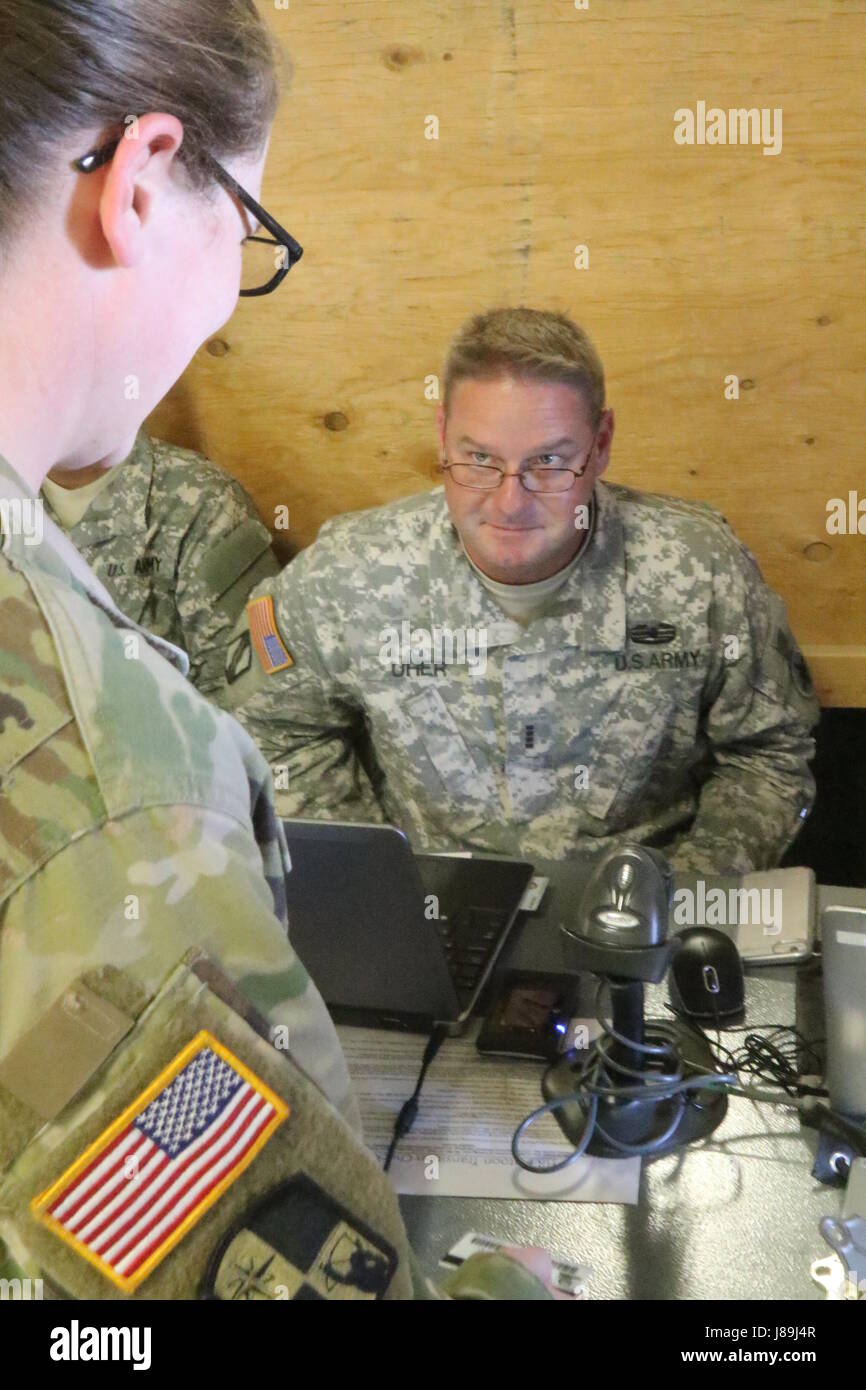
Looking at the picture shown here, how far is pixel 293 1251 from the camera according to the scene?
1.65 ft

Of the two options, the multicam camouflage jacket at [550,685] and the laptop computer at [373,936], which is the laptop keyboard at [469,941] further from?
the multicam camouflage jacket at [550,685]

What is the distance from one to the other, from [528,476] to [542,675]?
288mm

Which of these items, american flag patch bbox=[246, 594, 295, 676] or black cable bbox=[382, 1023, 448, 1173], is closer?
black cable bbox=[382, 1023, 448, 1173]

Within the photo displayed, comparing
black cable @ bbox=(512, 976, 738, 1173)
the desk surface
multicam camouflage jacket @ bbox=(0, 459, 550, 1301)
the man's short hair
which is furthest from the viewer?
the man's short hair

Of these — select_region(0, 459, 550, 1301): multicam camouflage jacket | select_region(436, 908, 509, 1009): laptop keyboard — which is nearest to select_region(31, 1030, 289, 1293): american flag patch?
select_region(0, 459, 550, 1301): multicam camouflage jacket

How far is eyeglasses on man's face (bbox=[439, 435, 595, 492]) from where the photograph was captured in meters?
1.57

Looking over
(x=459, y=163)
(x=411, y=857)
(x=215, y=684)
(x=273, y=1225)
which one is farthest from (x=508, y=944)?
(x=459, y=163)

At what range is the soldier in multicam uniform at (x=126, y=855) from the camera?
44 centimetres

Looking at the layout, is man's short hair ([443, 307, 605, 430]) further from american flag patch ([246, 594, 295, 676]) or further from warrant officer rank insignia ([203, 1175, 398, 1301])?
warrant officer rank insignia ([203, 1175, 398, 1301])

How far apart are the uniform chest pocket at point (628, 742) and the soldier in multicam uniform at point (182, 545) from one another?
2.02 ft

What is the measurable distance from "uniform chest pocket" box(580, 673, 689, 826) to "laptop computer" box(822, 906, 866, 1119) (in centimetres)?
78
